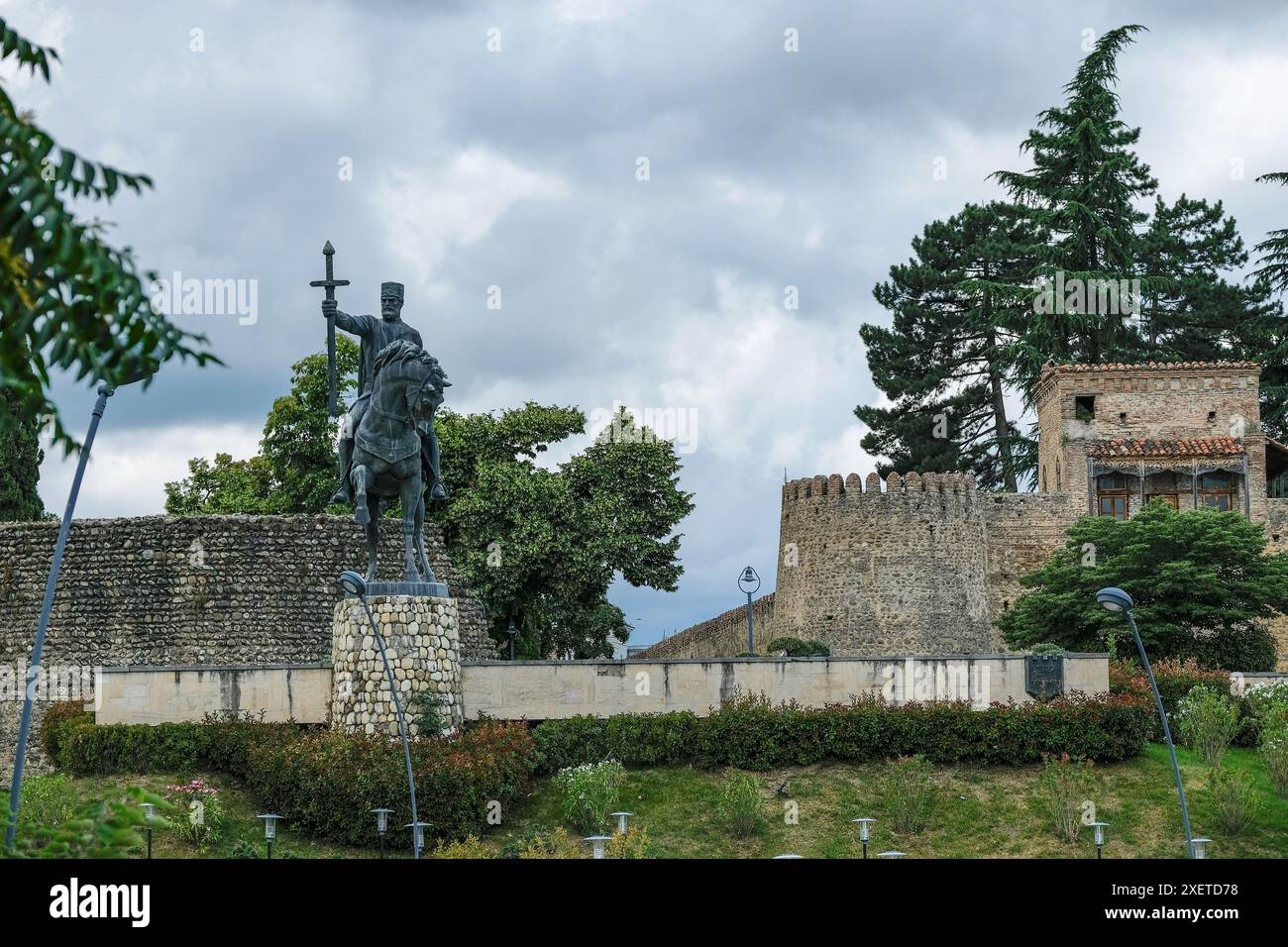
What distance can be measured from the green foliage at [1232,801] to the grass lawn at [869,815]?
12 cm

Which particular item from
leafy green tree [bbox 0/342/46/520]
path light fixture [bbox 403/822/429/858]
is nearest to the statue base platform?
path light fixture [bbox 403/822/429/858]

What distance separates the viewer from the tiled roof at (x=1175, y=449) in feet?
146

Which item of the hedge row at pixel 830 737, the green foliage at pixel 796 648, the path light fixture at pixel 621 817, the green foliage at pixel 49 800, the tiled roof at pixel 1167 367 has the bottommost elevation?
the path light fixture at pixel 621 817

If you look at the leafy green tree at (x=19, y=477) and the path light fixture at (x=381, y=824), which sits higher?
the leafy green tree at (x=19, y=477)

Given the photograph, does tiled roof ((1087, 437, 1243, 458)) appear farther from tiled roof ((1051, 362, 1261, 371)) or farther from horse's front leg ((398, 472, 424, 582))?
horse's front leg ((398, 472, 424, 582))

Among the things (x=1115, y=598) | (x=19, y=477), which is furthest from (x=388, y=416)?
(x=19, y=477)

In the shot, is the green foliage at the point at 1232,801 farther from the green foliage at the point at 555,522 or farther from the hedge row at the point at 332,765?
the green foliage at the point at 555,522

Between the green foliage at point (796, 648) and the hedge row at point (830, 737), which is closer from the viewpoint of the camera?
the hedge row at point (830, 737)

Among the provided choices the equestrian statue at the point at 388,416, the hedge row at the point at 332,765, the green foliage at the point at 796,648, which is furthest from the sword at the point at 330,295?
the green foliage at the point at 796,648

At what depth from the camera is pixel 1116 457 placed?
44.6m

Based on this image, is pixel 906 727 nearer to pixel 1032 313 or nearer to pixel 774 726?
pixel 774 726

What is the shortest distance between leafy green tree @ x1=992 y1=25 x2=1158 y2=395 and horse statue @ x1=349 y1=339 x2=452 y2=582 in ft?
98.9

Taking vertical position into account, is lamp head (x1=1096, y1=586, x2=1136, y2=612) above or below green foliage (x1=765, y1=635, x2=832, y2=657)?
above

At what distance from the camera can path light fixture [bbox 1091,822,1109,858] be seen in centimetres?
2254
